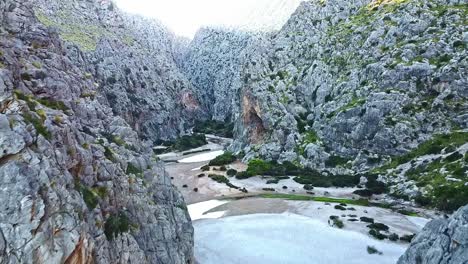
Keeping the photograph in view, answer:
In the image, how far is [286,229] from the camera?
4634 centimetres

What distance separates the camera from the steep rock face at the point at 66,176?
16859 mm

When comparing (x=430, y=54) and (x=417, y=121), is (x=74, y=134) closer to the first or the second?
(x=417, y=121)

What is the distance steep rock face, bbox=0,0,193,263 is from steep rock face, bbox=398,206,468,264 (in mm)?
17498

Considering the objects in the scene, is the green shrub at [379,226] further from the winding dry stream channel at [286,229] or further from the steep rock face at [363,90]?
the steep rock face at [363,90]

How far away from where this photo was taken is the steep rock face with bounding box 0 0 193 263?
55.3 ft

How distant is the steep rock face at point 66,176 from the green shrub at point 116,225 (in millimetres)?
58

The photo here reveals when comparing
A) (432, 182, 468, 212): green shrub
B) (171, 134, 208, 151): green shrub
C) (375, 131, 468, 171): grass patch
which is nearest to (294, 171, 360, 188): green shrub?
(375, 131, 468, 171): grass patch

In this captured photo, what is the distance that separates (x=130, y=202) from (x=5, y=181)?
36.3 feet

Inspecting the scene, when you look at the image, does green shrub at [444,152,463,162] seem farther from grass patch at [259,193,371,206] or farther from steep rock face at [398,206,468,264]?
steep rock face at [398,206,468,264]

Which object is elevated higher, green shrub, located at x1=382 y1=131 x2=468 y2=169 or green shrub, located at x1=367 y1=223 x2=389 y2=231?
green shrub, located at x1=382 y1=131 x2=468 y2=169

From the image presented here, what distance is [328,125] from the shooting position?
3339 inches

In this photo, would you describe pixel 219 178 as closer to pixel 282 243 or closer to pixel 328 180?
pixel 328 180

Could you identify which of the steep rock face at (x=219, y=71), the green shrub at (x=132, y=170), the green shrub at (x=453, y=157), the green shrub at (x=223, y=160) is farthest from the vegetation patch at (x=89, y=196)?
the steep rock face at (x=219, y=71)

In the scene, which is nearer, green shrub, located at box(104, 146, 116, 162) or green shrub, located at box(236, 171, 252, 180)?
green shrub, located at box(104, 146, 116, 162)
